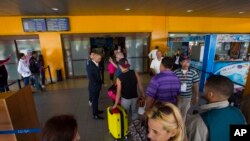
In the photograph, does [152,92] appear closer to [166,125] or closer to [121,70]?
[121,70]

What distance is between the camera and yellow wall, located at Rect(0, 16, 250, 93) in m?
7.25

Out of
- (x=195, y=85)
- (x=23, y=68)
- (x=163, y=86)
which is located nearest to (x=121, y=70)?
(x=163, y=86)

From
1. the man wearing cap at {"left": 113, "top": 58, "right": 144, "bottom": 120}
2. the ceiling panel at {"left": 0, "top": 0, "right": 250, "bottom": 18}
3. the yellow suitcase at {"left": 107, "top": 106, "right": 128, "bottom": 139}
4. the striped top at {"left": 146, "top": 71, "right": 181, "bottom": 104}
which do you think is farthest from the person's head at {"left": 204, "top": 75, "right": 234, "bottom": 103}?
the ceiling panel at {"left": 0, "top": 0, "right": 250, "bottom": 18}

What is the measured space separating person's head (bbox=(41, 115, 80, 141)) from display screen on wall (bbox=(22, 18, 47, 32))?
7106 mm

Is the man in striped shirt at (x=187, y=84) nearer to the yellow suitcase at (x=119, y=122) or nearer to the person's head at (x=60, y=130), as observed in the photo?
the yellow suitcase at (x=119, y=122)

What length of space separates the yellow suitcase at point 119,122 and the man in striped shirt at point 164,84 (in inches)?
26.5

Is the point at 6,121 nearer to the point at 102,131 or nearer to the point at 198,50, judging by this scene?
the point at 102,131

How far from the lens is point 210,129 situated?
43.1 inches

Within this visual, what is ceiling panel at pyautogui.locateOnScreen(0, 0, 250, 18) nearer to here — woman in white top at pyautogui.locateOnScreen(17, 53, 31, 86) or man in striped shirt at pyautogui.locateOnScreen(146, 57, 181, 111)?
woman in white top at pyautogui.locateOnScreen(17, 53, 31, 86)

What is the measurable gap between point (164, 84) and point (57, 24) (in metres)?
6.51

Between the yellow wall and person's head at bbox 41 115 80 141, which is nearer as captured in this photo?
person's head at bbox 41 115 80 141

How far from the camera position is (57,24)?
712cm

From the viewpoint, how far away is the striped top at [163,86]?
2.16 meters

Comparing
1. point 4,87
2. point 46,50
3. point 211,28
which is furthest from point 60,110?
point 211,28
